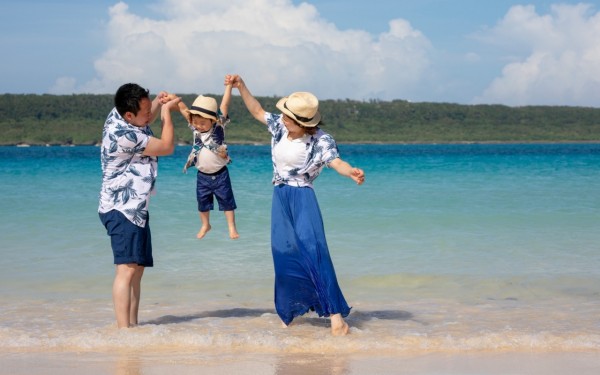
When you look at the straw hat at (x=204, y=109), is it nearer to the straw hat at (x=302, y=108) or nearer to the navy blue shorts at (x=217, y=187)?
the navy blue shorts at (x=217, y=187)

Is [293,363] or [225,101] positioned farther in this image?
[225,101]

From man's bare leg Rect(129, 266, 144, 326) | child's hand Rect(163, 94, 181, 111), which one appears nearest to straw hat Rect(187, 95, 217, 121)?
child's hand Rect(163, 94, 181, 111)

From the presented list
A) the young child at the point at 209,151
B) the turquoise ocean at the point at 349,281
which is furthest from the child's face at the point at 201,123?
the turquoise ocean at the point at 349,281

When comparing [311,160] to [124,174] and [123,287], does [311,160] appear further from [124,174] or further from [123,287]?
[123,287]

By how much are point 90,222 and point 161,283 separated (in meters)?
5.92

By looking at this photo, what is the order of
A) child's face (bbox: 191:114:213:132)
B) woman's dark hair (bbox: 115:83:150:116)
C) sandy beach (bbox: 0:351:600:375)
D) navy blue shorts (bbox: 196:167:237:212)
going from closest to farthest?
sandy beach (bbox: 0:351:600:375), woman's dark hair (bbox: 115:83:150:116), child's face (bbox: 191:114:213:132), navy blue shorts (bbox: 196:167:237:212)

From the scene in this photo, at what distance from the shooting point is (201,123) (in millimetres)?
6637

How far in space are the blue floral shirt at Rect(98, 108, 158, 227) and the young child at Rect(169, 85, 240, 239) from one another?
2.20 feet

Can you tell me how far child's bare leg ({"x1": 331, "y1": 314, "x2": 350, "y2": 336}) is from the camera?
6.07 meters

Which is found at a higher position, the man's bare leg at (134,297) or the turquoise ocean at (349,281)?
the man's bare leg at (134,297)

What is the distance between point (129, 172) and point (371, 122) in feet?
411

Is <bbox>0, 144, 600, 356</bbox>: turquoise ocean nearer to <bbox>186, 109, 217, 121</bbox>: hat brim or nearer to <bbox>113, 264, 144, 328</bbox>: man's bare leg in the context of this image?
<bbox>113, 264, 144, 328</bbox>: man's bare leg

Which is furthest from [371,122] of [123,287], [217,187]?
[123,287]

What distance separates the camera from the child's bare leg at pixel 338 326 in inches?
239
